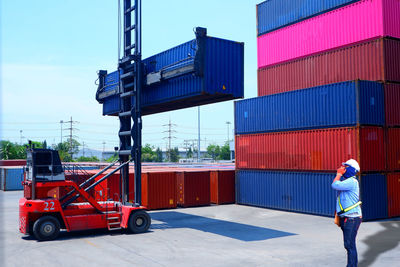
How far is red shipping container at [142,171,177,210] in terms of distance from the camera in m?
21.9

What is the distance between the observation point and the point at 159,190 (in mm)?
22234

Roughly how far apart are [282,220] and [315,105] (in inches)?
244

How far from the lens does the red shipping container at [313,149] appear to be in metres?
18.2

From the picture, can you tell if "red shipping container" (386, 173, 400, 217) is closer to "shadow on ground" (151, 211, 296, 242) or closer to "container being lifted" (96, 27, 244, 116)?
"shadow on ground" (151, 211, 296, 242)

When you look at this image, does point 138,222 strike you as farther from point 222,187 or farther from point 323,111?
point 323,111

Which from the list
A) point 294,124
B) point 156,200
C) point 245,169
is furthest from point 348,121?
point 156,200

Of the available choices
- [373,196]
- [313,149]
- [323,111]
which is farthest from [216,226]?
[323,111]

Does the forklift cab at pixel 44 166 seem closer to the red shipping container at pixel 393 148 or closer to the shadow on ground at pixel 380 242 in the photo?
the shadow on ground at pixel 380 242

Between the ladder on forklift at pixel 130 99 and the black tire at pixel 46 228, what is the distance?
11.1 feet

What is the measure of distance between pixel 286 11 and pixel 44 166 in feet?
60.2

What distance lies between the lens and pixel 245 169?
2433cm

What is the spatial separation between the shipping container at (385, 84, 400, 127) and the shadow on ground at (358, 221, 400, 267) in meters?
5.37

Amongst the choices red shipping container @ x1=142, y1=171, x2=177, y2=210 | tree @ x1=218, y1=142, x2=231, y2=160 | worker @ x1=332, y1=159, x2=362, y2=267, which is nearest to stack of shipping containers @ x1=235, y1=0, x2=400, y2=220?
red shipping container @ x1=142, y1=171, x2=177, y2=210

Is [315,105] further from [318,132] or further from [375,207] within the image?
[375,207]
